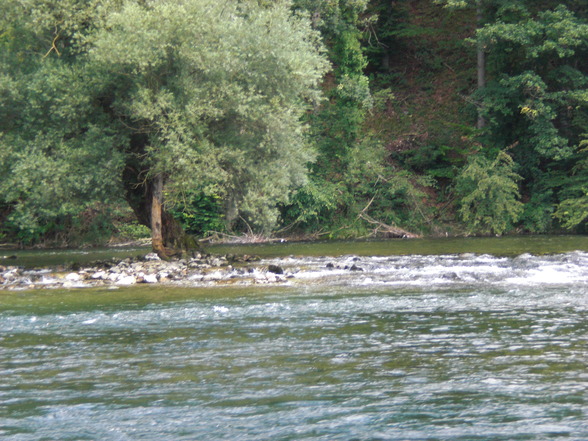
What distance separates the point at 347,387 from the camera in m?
8.80

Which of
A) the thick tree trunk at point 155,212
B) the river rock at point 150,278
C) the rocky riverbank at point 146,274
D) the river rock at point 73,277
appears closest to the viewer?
the rocky riverbank at point 146,274

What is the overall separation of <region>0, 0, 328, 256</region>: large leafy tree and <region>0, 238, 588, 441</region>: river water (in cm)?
603

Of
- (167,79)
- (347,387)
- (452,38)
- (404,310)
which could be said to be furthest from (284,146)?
(452,38)

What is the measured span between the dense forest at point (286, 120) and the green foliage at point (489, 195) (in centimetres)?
11

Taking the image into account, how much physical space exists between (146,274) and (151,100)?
5234 mm

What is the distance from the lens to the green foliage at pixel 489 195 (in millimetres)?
35594

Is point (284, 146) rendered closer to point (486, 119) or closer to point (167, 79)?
point (167, 79)

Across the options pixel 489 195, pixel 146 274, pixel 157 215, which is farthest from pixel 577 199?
pixel 146 274

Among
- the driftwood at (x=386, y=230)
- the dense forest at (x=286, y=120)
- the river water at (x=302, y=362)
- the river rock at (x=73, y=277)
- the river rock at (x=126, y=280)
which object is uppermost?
the dense forest at (x=286, y=120)

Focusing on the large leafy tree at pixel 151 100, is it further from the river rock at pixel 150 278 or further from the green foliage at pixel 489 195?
the green foliage at pixel 489 195

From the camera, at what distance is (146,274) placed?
72.5 feet

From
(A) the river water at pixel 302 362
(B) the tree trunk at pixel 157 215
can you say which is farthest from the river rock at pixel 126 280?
(B) the tree trunk at pixel 157 215

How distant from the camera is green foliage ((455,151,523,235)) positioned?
35594 mm

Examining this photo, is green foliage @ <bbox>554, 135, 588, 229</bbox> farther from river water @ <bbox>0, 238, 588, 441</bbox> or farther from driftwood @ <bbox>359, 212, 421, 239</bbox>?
river water @ <bbox>0, 238, 588, 441</bbox>
